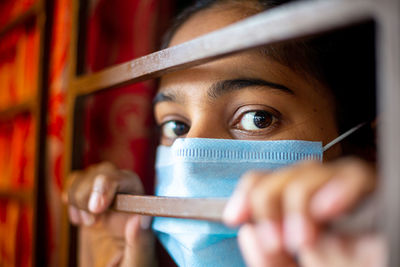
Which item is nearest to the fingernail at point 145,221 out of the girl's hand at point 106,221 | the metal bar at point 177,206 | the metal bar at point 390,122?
the girl's hand at point 106,221

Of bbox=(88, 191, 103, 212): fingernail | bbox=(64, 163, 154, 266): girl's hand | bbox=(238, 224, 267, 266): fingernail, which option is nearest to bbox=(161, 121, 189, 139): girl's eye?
bbox=(64, 163, 154, 266): girl's hand

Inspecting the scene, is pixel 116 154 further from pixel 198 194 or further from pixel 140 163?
pixel 198 194

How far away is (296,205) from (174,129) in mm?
519

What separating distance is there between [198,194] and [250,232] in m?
0.18

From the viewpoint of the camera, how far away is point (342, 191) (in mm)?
281

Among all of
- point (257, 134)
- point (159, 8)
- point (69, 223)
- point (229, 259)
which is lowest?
point (229, 259)

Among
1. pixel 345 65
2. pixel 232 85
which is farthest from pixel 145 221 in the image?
pixel 345 65

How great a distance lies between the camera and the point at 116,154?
3.12ft

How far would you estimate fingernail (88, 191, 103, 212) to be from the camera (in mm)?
604

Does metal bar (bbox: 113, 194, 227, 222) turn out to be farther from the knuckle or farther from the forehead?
the forehead

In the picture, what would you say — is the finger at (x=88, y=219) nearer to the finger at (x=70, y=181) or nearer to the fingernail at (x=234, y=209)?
the finger at (x=70, y=181)

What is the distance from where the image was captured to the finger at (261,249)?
0.32 meters

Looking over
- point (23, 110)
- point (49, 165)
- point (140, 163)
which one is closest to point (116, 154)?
point (140, 163)

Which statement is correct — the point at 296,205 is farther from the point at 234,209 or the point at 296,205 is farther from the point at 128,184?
the point at 128,184
